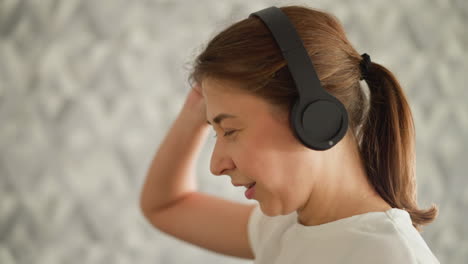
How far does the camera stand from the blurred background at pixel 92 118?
116 centimetres

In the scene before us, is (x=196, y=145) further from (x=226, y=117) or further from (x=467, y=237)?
(x=467, y=237)

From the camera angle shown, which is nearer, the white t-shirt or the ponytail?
the white t-shirt

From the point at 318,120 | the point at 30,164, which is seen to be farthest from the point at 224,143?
the point at 30,164

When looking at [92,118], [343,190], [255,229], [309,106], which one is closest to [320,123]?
[309,106]

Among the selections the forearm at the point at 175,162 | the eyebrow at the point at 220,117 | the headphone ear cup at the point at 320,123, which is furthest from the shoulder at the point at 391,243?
the forearm at the point at 175,162

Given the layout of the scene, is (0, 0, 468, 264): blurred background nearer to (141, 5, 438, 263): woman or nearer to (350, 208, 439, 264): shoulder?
(141, 5, 438, 263): woman

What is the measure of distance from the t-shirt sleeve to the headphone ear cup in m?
0.36

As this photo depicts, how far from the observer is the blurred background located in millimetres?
1157

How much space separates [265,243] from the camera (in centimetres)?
105

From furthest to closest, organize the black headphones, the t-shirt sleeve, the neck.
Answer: the t-shirt sleeve → the neck → the black headphones

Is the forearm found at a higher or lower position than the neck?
lower

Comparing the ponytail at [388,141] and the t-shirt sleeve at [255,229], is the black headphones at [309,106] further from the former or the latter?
the t-shirt sleeve at [255,229]

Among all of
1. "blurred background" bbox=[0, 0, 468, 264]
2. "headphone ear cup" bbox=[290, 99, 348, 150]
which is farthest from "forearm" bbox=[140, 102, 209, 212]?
"headphone ear cup" bbox=[290, 99, 348, 150]

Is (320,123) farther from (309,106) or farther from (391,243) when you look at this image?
(391,243)
